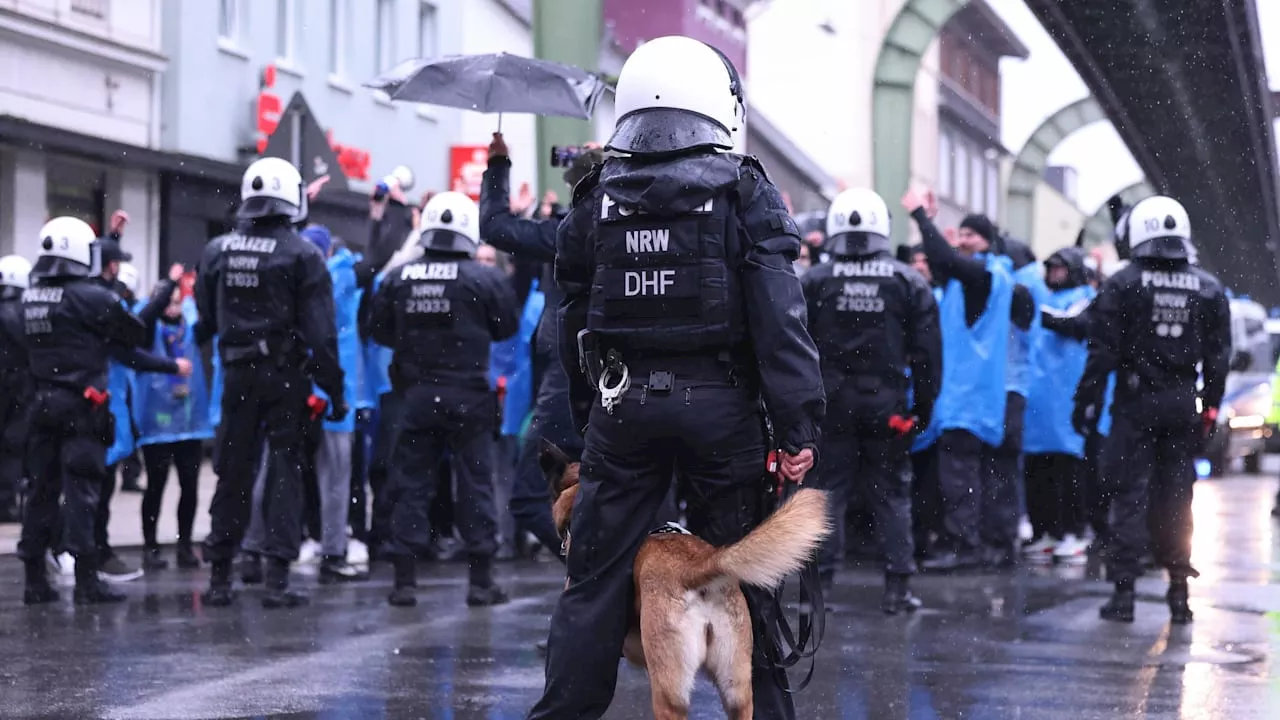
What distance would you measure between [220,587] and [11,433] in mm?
5223

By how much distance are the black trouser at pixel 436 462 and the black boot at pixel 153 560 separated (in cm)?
262

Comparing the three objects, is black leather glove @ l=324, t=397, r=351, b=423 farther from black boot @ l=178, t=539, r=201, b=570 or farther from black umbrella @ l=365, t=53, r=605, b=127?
black boot @ l=178, t=539, r=201, b=570

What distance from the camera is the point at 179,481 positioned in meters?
12.7

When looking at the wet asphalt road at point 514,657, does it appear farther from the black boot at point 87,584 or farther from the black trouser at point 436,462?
the black trouser at point 436,462

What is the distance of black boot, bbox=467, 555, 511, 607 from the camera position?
10.3 m

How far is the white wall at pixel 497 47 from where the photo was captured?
119 feet

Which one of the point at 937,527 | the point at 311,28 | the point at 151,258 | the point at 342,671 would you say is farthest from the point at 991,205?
the point at 342,671

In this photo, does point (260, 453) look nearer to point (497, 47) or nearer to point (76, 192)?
point (76, 192)

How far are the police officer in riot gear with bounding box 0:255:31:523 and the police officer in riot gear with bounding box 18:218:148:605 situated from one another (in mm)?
2802

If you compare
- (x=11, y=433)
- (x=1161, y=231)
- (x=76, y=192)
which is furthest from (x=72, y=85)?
(x=1161, y=231)

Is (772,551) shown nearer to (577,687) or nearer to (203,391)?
(577,687)

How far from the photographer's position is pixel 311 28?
30656mm

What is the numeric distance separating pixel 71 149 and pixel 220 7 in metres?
4.67

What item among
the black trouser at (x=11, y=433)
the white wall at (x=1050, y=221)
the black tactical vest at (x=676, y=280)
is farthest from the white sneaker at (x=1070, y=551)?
the white wall at (x=1050, y=221)
